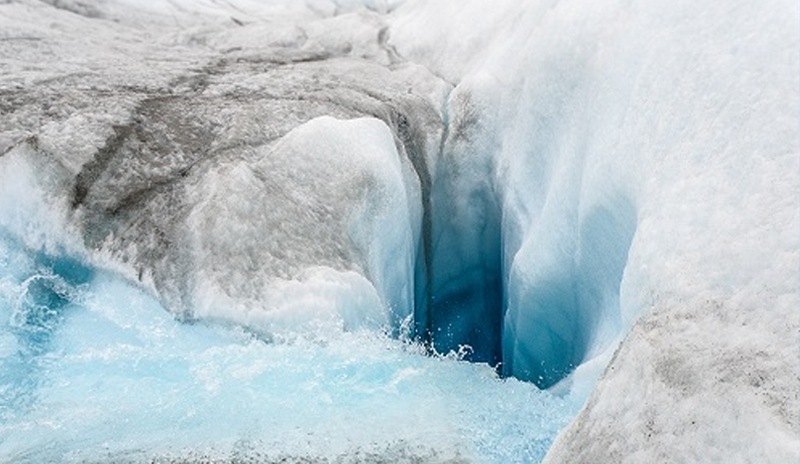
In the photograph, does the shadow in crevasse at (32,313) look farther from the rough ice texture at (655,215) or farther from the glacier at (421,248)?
the rough ice texture at (655,215)

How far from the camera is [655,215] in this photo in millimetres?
3242

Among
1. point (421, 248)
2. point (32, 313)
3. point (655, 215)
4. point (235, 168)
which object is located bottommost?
point (421, 248)

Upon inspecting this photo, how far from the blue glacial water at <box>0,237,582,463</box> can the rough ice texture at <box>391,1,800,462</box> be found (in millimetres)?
542

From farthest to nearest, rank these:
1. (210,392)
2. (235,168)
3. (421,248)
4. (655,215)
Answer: (421,248)
(235,168)
(210,392)
(655,215)

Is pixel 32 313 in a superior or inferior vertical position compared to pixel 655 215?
inferior

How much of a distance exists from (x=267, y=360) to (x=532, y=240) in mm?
2116

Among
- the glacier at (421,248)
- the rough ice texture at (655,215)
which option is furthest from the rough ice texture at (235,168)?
the rough ice texture at (655,215)

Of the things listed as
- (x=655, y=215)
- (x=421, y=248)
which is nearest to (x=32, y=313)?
(x=655, y=215)

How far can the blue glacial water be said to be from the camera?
3.03m

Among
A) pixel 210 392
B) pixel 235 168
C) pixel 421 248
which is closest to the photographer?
pixel 210 392

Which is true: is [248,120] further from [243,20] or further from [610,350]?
[243,20]

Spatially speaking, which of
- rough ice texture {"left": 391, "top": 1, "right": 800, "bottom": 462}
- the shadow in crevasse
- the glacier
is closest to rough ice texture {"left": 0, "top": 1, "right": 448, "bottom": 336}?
the glacier

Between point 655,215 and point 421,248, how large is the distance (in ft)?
10.3

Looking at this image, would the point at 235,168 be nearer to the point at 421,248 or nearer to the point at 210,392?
the point at 210,392
